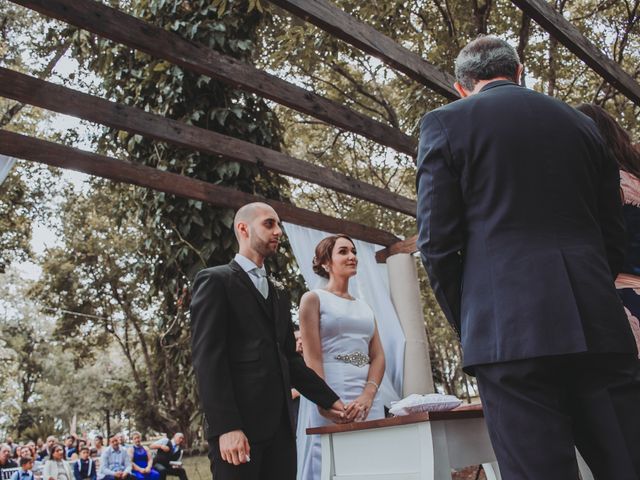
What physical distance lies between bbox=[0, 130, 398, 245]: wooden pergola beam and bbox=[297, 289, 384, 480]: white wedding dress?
207cm

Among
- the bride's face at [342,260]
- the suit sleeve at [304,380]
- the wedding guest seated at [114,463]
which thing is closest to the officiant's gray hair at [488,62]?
the suit sleeve at [304,380]

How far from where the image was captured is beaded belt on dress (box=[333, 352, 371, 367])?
3393 millimetres

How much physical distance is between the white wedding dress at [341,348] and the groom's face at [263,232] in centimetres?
88

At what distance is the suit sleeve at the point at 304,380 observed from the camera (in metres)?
2.71

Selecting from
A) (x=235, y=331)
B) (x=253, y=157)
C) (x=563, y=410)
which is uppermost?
(x=253, y=157)

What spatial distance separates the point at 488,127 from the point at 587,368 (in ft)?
2.05

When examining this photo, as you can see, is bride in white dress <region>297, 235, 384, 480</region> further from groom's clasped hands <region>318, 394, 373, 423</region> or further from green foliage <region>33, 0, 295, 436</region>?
green foliage <region>33, 0, 295, 436</region>

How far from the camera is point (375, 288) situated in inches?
257

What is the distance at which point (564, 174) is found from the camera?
150 centimetres

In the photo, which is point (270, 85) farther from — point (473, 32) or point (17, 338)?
point (17, 338)

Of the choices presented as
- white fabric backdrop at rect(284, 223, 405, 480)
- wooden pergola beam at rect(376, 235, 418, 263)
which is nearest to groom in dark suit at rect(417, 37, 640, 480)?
white fabric backdrop at rect(284, 223, 405, 480)

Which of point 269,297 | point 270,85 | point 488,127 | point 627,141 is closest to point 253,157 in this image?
point 270,85

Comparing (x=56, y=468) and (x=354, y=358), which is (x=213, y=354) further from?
(x=56, y=468)

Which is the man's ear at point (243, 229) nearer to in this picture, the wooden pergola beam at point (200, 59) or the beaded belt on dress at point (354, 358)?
the beaded belt on dress at point (354, 358)
